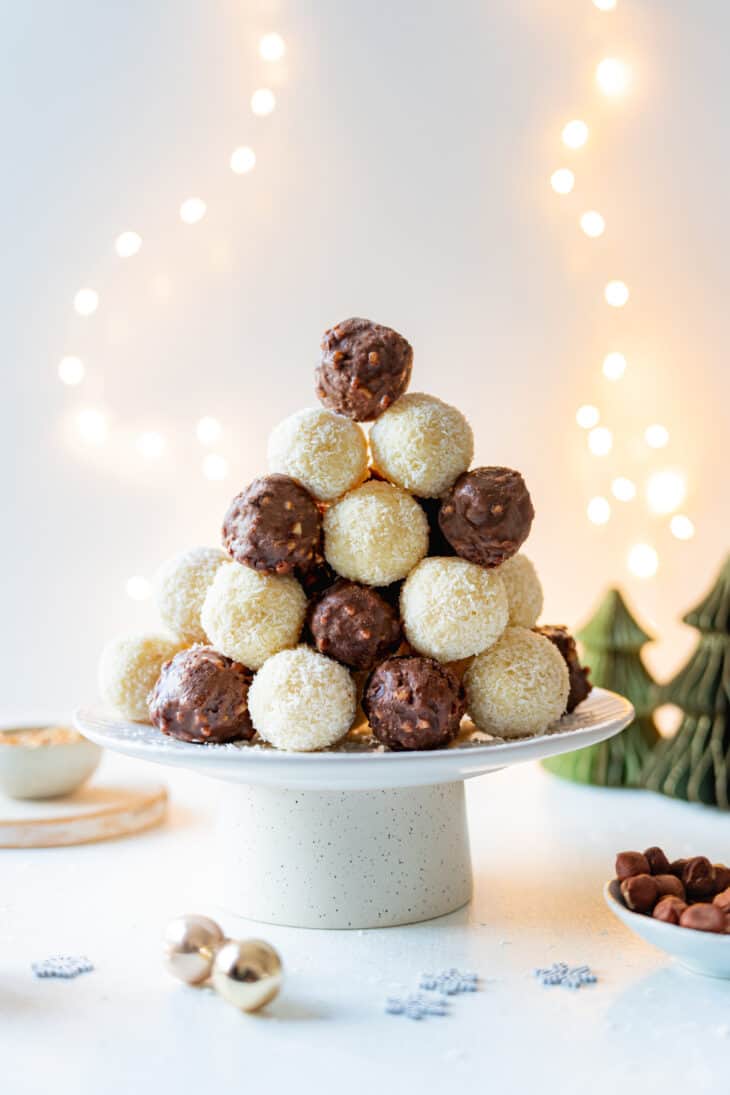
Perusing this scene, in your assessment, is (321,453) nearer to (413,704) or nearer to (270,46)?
(413,704)

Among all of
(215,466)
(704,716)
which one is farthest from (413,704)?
(215,466)

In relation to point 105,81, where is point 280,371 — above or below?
below

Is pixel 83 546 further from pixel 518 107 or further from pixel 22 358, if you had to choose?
pixel 518 107

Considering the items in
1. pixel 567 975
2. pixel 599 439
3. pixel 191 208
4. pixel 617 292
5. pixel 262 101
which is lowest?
pixel 567 975

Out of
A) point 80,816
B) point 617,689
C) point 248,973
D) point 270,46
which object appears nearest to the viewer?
point 248,973

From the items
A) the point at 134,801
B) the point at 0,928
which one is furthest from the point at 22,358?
the point at 0,928

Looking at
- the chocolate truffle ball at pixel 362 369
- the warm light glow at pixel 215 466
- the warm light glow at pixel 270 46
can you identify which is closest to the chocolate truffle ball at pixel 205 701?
the chocolate truffle ball at pixel 362 369
